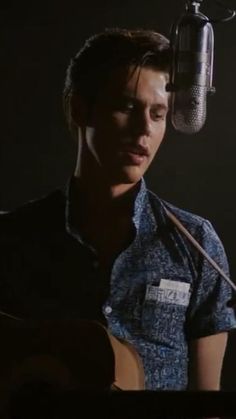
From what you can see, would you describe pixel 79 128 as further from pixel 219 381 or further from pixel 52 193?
pixel 219 381

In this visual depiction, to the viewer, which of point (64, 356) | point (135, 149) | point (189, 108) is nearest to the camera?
point (64, 356)

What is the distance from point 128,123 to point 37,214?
234 mm

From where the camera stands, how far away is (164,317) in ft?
3.65

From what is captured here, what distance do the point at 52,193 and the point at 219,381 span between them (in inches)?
18.2

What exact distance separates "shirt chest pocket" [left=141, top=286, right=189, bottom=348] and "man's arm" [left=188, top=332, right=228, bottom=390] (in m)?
0.04

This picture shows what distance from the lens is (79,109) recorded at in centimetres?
114

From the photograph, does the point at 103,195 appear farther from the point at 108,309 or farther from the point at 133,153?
the point at 108,309

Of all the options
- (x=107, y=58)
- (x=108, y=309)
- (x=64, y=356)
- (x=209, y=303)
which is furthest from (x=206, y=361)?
(x=107, y=58)

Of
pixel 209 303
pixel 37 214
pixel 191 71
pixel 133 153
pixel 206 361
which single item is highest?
Answer: pixel 191 71

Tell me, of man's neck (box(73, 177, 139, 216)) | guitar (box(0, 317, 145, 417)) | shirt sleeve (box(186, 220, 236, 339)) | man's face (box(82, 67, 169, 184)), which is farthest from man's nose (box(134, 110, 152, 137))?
guitar (box(0, 317, 145, 417))

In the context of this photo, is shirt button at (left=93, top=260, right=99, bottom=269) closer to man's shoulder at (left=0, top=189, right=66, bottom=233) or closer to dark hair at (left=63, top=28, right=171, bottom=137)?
man's shoulder at (left=0, top=189, right=66, bottom=233)

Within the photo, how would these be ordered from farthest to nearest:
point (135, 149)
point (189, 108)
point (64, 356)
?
point (135, 149) < point (189, 108) < point (64, 356)

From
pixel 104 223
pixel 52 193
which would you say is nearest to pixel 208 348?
pixel 104 223

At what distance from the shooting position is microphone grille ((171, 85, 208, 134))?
3.33 feet
